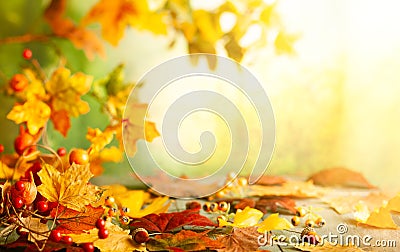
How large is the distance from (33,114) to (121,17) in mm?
320

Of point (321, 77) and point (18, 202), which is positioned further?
point (321, 77)

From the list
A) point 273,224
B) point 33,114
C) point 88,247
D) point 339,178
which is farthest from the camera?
point 339,178

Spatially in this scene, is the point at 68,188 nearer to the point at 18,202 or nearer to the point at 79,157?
the point at 18,202

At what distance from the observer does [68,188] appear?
2.25 feet

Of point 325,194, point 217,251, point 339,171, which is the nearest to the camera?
point 217,251

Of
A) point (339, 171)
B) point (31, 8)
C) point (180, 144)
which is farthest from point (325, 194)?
point (31, 8)

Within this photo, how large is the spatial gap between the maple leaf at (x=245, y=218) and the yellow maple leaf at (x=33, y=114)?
41cm

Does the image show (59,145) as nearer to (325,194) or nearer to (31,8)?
(31,8)

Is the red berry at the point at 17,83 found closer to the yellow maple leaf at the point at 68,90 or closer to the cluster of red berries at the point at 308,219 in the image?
the yellow maple leaf at the point at 68,90

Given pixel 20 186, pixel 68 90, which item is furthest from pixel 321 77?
pixel 20 186

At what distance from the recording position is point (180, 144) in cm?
107

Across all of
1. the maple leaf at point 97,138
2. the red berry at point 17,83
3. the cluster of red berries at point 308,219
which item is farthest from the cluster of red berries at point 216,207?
the red berry at point 17,83

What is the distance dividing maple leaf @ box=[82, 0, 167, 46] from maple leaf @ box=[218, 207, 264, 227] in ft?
1.74

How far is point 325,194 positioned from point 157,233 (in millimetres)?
404
